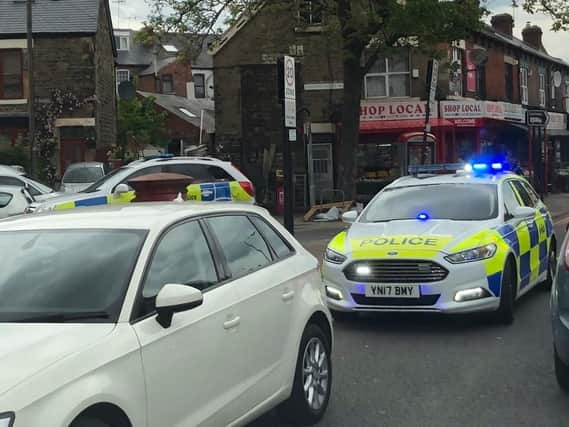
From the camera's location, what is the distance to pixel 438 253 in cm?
807

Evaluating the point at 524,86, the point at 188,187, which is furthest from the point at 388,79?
the point at 188,187

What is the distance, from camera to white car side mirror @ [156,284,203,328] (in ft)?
12.7

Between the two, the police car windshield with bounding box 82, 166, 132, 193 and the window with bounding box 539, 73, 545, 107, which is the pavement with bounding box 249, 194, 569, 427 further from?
the window with bounding box 539, 73, 545, 107

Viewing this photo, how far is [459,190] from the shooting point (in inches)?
380

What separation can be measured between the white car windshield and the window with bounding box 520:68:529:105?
3484 centimetres

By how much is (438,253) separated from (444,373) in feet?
5.25

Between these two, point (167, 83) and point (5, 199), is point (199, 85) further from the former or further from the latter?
point (5, 199)

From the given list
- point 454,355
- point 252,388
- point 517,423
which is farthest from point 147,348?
point 454,355

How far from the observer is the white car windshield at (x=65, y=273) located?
388 centimetres

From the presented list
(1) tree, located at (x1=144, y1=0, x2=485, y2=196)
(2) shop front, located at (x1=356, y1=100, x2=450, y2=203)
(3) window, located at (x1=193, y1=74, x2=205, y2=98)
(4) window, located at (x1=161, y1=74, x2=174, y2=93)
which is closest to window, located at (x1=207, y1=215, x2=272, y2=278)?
(1) tree, located at (x1=144, y1=0, x2=485, y2=196)

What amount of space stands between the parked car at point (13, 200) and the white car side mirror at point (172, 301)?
444 inches

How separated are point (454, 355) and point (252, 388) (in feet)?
10.3

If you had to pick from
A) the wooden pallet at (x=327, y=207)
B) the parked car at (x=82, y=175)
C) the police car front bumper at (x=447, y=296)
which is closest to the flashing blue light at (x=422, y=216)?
the police car front bumper at (x=447, y=296)

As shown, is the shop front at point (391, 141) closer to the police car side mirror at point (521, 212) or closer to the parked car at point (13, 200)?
the parked car at point (13, 200)
